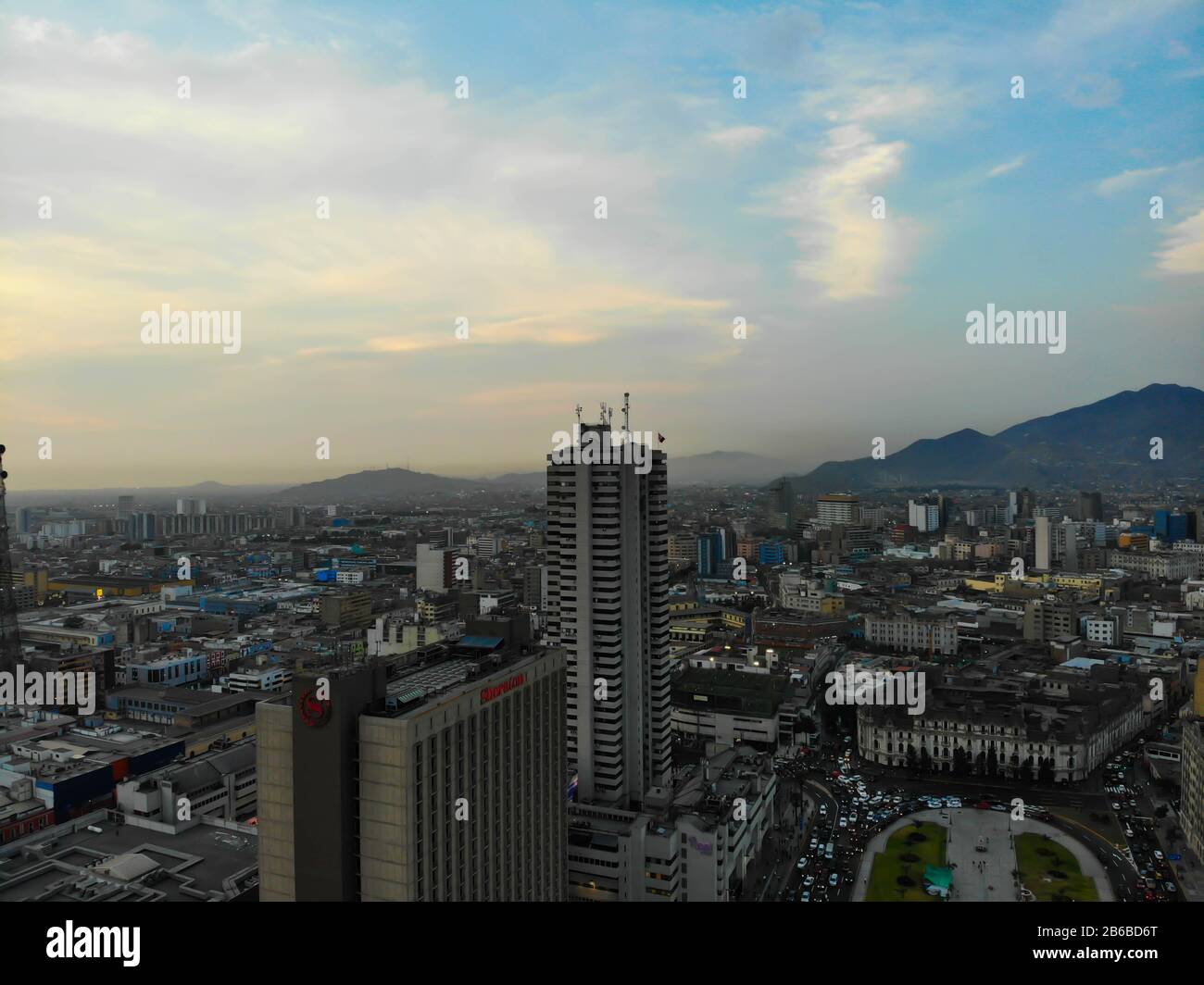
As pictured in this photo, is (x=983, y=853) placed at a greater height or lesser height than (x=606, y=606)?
lesser

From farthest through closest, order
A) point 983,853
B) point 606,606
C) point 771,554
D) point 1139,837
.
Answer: point 771,554 → point 1139,837 → point 606,606 → point 983,853

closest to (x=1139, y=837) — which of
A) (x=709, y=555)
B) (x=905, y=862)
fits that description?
(x=905, y=862)

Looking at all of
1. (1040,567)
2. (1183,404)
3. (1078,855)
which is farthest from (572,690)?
(1183,404)

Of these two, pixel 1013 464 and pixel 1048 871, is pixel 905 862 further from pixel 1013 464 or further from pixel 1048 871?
pixel 1013 464

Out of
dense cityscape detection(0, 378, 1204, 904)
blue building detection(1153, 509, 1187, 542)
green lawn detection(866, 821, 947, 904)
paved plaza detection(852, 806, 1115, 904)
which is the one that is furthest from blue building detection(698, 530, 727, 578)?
green lawn detection(866, 821, 947, 904)

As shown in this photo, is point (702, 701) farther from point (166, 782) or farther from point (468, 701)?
point (468, 701)

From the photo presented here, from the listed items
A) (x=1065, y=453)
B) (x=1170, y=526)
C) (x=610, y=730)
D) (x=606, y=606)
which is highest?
(x=1065, y=453)
